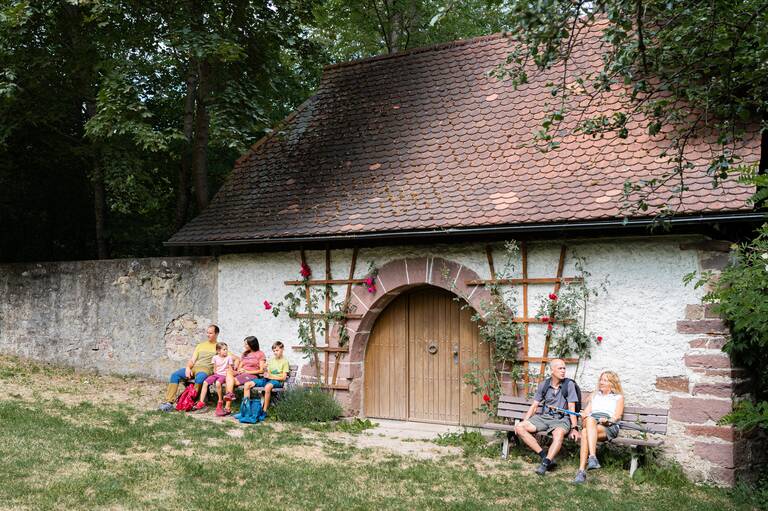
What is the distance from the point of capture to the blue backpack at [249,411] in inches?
368

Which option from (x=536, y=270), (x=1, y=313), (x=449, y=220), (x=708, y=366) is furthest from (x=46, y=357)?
(x=708, y=366)

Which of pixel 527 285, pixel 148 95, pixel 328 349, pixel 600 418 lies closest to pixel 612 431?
pixel 600 418

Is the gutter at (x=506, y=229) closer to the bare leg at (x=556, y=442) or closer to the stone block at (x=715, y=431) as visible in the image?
the stone block at (x=715, y=431)

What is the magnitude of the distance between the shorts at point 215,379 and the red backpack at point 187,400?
0.84ft

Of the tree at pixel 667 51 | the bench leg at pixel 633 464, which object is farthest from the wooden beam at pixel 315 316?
the tree at pixel 667 51

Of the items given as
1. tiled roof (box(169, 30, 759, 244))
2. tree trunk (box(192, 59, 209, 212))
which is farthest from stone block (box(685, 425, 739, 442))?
tree trunk (box(192, 59, 209, 212))

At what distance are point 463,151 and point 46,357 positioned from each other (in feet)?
26.3

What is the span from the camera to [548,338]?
8.37 meters

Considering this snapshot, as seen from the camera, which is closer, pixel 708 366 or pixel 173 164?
pixel 708 366

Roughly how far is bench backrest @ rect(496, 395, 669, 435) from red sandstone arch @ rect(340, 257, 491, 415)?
1.28 m

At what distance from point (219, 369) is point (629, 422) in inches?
212

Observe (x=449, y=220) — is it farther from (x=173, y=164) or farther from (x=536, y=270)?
(x=173, y=164)

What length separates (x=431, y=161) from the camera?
33.4 ft

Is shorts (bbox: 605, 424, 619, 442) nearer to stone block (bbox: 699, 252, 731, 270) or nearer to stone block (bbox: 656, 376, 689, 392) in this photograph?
stone block (bbox: 656, 376, 689, 392)
